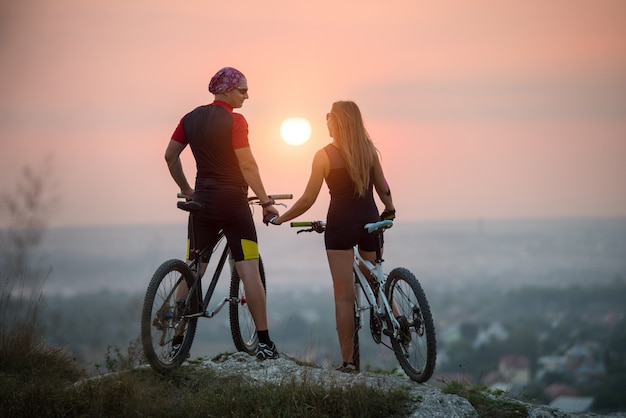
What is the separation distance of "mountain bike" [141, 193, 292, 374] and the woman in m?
0.62

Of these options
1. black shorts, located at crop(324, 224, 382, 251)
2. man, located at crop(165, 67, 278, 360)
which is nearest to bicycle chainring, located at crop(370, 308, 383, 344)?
black shorts, located at crop(324, 224, 382, 251)

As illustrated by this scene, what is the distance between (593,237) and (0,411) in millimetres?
108185

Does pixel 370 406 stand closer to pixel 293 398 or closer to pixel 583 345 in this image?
pixel 293 398

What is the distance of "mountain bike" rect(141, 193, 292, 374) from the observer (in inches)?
246

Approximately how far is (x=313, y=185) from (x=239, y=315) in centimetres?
158

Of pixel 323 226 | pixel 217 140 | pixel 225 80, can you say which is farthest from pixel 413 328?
pixel 225 80

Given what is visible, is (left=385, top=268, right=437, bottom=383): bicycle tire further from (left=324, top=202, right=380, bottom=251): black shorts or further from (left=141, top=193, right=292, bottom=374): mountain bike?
(left=141, top=193, right=292, bottom=374): mountain bike

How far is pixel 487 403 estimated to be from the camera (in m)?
6.48

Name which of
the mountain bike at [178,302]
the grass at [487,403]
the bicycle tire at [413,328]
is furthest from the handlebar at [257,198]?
the grass at [487,403]

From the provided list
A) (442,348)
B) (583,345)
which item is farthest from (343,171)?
(583,345)

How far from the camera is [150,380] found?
6617 mm

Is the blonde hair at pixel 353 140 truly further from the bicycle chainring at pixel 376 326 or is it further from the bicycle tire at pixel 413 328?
the bicycle chainring at pixel 376 326

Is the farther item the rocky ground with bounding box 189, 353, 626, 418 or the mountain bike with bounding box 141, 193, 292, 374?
the mountain bike with bounding box 141, 193, 292, 374

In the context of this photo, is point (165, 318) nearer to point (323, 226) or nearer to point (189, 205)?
point (189, 205)
